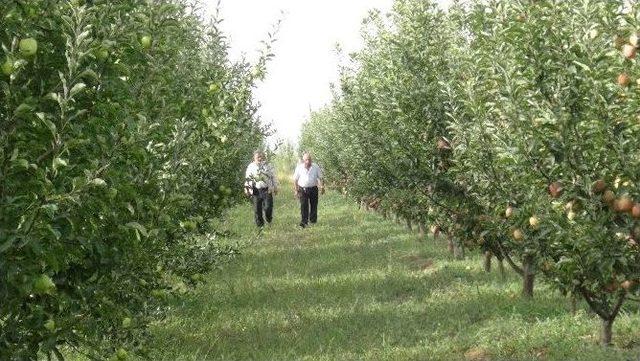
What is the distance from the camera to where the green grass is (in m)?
8.41

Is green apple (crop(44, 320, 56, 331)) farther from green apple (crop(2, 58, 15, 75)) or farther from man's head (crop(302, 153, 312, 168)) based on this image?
man's head (crop(302, 153, 312, 168))

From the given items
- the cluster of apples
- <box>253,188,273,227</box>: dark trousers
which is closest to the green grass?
the cluster of apples

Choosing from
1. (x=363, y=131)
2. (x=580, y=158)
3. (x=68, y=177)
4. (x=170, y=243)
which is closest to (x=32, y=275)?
(x=68, y=177)

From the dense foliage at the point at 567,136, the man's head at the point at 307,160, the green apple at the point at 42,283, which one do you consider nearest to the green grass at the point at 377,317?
the dense foliage at the point at 567,136

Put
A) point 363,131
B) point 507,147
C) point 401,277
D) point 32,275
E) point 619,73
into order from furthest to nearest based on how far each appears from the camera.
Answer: point 363,131 < point 401,277 < point 507,147 < point 619,73 < point 32,275

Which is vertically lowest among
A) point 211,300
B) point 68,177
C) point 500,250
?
point 211,300

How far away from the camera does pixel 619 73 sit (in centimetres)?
582

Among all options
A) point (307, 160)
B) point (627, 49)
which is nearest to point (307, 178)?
point (307, 160)

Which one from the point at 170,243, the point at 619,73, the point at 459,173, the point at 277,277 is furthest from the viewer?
the point at 277,277

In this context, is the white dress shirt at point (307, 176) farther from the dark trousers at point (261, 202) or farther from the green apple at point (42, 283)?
the green apple at point (42, 283)

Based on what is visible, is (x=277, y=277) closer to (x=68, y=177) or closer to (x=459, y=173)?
(x=459, y=173)

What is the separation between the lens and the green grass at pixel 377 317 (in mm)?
8414

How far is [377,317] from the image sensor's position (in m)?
10.5

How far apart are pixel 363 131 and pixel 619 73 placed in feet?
31.8
